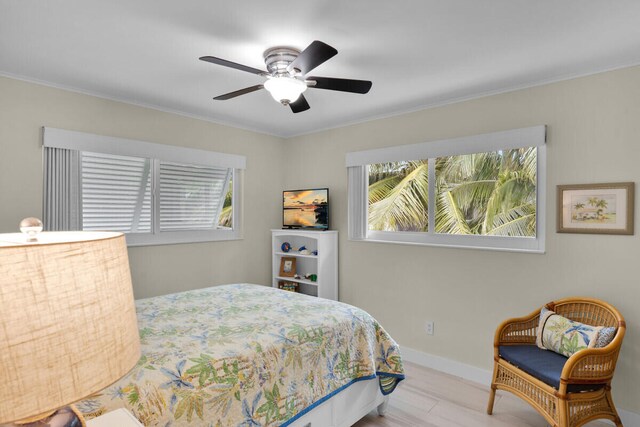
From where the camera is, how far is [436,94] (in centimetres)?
319

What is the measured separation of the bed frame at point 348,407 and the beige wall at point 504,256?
3.74 ft

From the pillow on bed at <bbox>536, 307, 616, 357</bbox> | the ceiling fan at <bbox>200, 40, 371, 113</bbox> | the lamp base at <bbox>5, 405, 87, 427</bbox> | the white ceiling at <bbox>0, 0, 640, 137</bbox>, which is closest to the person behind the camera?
the lamp base at <bbox>5, 405, 87, 427</bbox>

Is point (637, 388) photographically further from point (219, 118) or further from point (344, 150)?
point (219, 118)

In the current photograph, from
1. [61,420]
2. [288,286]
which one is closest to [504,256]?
[288,286]

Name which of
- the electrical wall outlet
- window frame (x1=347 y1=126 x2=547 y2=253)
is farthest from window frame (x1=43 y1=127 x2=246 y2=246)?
the electrical wall outlet

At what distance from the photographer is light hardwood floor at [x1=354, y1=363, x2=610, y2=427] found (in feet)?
8.37

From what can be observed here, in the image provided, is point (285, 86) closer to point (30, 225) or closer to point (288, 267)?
point (30, 225)

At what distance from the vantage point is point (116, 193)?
11.1 feet

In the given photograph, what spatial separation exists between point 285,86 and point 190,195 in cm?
224

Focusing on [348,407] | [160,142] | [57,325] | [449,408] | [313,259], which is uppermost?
[160,142]

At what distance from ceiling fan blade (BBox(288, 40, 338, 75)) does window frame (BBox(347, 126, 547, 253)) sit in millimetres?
1904

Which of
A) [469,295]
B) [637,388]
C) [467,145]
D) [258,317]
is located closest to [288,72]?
[258,317]

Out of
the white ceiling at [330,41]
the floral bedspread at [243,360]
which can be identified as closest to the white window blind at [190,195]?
the white ceiling at [330,41]

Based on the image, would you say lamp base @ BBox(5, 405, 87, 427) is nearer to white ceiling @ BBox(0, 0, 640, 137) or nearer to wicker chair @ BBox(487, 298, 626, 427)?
white ceiling @ BBox(0, 0, 640, 137)
